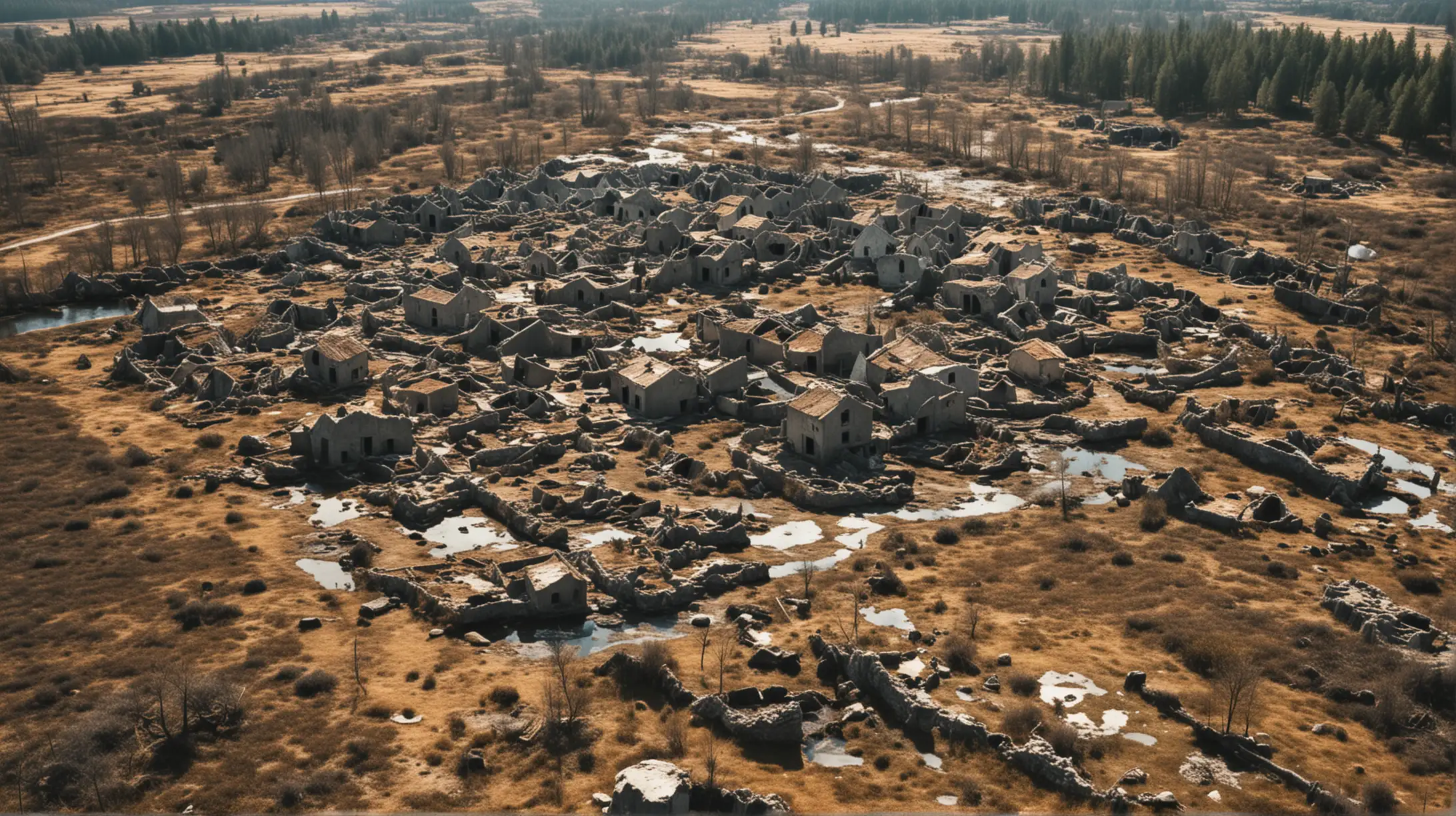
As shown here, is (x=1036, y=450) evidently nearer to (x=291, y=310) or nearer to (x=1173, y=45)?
(x=291, y=310)

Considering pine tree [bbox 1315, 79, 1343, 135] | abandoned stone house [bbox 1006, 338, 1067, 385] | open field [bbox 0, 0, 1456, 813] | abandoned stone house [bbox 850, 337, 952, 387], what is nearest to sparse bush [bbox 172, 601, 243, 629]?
open field [bbox 0, 0, 1456, 813]

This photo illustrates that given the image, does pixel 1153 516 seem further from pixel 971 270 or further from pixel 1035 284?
pixel 971 270

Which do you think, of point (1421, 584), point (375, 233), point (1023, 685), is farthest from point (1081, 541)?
point (375, 233)

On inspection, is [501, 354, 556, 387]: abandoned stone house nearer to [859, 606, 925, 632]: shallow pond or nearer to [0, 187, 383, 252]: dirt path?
[859, 606, 925, 632]: shallow pond

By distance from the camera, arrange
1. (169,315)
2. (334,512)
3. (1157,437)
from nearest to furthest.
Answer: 1. (334,512)
2. (1157,437)
3. (169,315)

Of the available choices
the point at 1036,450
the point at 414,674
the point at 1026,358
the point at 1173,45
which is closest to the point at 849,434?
the point at 1036,450

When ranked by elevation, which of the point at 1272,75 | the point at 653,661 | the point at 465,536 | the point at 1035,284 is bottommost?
the point at 465,536

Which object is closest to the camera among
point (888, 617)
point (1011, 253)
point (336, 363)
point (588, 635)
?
point (588, 635)
